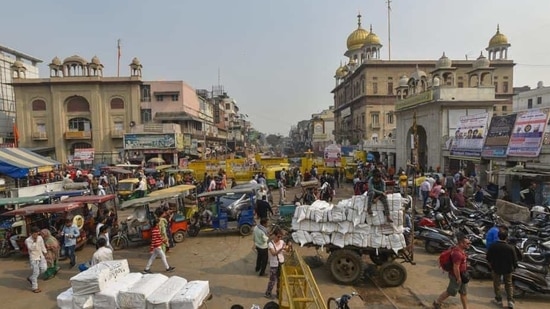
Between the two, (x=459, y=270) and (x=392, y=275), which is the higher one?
(x=459, y=270)

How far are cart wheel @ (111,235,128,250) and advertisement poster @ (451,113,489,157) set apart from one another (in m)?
16.8

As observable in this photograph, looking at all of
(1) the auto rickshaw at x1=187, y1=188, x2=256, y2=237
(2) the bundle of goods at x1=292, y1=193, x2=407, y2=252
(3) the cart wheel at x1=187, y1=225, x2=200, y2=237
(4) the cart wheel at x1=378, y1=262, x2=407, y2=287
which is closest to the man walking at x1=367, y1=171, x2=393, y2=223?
(2) the bundle of goods at x1=292, y1=193, x2=407, y2=252

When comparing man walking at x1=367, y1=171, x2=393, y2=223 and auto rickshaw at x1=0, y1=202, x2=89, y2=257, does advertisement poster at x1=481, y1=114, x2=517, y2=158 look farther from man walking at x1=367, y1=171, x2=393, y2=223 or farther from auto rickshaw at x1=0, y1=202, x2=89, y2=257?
auto rickshaw at x1=0, y1=202, x2=89, y2=257

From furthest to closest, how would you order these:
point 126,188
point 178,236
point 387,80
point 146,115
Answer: point 387,80 → point 146,115 → point 126,188 → point 178,236

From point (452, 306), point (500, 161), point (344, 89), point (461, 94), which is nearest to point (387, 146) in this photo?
point (461, 94)

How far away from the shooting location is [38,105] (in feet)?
145

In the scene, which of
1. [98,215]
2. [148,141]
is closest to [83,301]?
[98,215]

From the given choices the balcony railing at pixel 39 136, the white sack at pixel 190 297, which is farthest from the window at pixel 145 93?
the white sack at pixel 190 297

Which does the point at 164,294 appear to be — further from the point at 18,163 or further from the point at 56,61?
the point at 56,61

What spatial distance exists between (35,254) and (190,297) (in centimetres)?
543

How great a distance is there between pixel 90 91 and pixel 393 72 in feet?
137

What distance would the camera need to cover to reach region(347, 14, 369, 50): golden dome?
60.9 metres

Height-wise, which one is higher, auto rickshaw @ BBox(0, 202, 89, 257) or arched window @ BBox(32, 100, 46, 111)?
arched window @ BBox(32, 100, 46, 111)

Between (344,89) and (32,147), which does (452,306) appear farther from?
(344,89)
